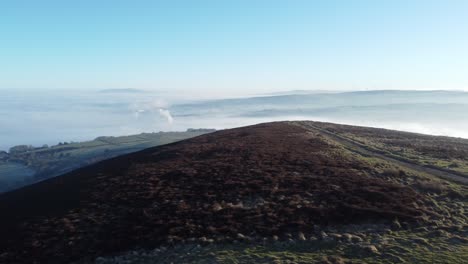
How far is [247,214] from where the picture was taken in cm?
2617

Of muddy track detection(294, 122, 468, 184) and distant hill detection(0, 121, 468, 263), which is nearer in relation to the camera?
distant hill detection(0, 121, 468, 263)

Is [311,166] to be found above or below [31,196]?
above

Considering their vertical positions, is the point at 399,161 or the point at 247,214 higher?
the point at 399,161

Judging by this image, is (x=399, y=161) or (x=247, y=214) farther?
(x=399, y=161)

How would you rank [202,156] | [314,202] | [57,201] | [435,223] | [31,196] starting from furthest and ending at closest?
[202,156] < [31,196] < [57,201] < [314,202] < [435,223]

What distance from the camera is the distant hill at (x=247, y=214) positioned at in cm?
2133

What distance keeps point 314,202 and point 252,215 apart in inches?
217

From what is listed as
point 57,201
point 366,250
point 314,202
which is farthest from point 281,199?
point 57,201

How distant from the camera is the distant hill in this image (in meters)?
21.3

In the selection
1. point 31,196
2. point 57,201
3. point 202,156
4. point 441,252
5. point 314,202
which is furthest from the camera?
point 202,156

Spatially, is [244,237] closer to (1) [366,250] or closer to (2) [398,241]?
(1) [366,250]

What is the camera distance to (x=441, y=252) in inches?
806

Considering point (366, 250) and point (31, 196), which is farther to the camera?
point (31, 196)

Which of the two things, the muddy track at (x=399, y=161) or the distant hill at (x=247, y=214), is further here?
the muddy track at (x=399, y=161)
